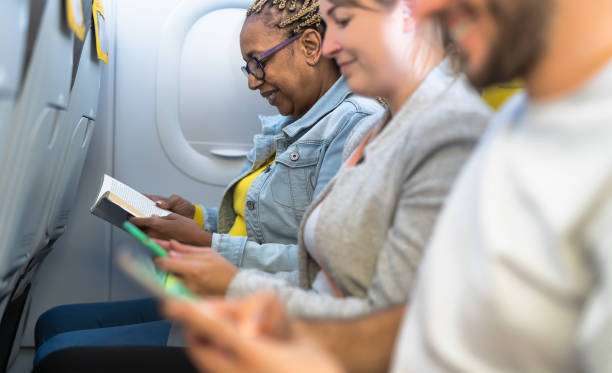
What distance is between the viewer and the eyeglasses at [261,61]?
1.93 m

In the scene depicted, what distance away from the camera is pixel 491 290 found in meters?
0.63

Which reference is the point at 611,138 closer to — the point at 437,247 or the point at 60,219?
the point at 437,247

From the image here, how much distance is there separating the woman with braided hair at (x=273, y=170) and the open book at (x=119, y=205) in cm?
4

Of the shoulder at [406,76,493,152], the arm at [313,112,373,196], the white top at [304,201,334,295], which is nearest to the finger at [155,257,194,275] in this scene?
the white top at [304,201,334,295]

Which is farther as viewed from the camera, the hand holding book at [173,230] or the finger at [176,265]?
the hand holding book at [173,230]

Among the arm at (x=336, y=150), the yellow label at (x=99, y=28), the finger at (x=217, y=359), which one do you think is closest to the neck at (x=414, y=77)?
the arm at (x=336, y=150)

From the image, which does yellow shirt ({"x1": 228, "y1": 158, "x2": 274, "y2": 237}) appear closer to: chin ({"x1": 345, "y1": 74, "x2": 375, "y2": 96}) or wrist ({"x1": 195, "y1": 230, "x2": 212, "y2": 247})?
wrist ({"x1": 195, "y1": 230, "x2": 212, "y2": 247})

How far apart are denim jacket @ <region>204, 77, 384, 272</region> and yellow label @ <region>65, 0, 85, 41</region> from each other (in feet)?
1.99

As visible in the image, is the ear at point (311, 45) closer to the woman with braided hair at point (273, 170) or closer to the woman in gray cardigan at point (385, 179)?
the woman with braided hair at point (273, 170)

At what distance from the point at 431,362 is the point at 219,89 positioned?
184 centimetres

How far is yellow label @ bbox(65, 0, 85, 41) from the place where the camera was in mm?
1188

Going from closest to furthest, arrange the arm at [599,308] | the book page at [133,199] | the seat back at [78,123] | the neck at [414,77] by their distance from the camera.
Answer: the arm at [599,308]
the neck at [414,77]
the seat back at [78,123]
the book page at [133,199]

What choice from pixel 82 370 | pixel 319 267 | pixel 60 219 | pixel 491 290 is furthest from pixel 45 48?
pixel 60 219

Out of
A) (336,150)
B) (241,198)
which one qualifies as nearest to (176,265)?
(336,150)
